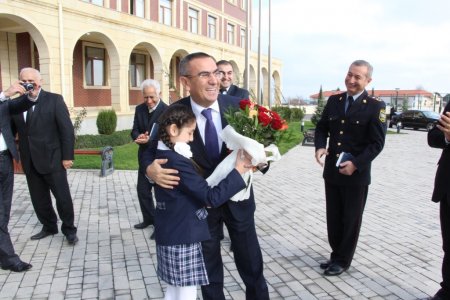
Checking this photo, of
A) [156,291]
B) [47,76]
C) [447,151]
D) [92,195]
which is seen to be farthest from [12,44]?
[447,151]

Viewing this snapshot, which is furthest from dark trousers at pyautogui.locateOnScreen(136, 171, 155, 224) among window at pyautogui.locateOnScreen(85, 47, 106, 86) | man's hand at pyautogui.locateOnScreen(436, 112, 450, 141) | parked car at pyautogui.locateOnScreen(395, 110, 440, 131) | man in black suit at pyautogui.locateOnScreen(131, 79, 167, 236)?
parked car at pyautogui.locateOnScreen(395, 110, 440, 131)

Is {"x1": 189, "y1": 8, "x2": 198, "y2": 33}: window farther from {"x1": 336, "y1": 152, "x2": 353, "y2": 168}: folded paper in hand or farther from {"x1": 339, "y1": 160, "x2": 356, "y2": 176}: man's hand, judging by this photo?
{"x1": 339, "y1": 160, "x2": 356, "y2": 176}: man's hand

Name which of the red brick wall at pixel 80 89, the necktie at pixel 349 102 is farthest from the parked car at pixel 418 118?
the necktie at pixel 349 102

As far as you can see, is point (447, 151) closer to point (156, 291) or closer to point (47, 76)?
point (156, 291)

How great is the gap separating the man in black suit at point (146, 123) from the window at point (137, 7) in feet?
66.4

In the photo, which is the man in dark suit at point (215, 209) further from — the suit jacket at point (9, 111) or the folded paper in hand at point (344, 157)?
the suit jacket at point (9, 111)

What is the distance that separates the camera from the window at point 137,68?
26266 millimetres

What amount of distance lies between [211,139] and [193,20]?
28988mm

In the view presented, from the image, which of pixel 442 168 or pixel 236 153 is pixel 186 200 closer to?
pixel 236 153

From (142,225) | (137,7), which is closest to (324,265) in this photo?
(142,225)

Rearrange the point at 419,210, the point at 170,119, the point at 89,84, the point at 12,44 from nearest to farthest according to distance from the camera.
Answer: the point at 170,119, the point at 419,210, the point at 12,44, the point at 89,84

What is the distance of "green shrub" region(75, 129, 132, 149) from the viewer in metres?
15.5

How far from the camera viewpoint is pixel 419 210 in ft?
22.7

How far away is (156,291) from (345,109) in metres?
2.58
